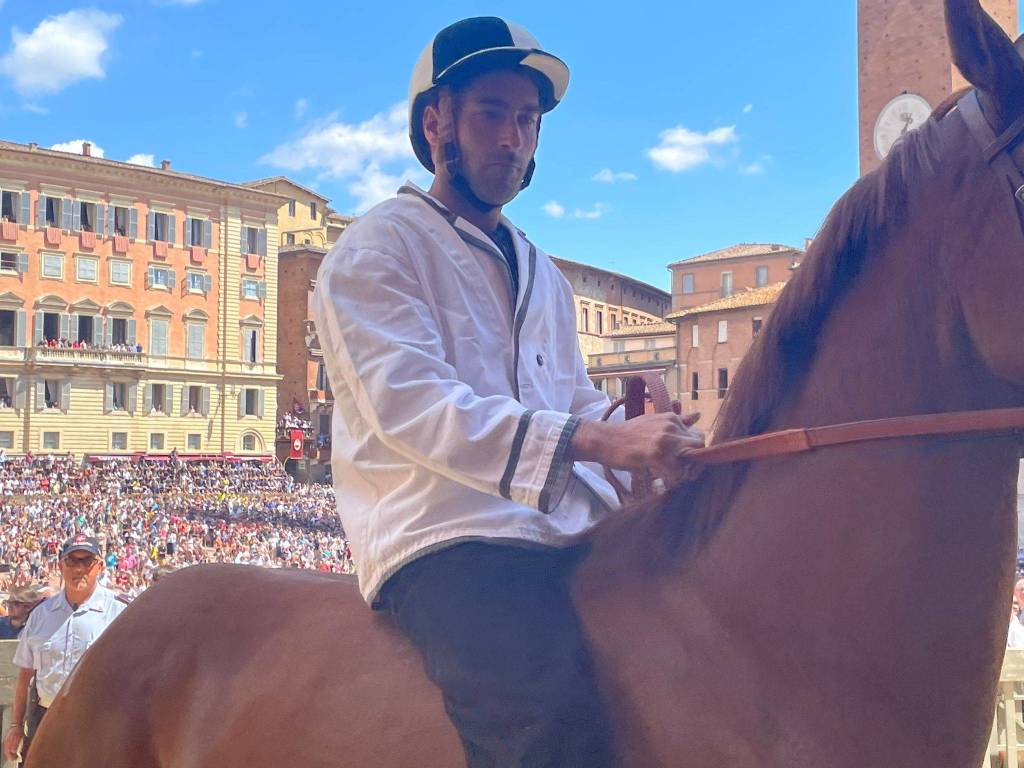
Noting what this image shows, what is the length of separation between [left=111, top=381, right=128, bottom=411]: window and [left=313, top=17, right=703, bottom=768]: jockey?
42.3 m

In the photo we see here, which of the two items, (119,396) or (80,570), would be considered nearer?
(80,570)

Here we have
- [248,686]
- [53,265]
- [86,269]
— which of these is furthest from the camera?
[86,269]

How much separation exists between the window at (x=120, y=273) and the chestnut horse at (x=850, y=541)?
44.3m

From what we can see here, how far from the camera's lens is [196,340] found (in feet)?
145

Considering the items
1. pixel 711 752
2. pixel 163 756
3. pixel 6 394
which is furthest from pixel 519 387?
pixel 6 394

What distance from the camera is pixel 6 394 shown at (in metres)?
38.4

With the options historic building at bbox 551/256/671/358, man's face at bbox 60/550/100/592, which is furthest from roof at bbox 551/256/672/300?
man's face at bbox 60/550/100/592

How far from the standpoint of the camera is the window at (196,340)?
44000 mm

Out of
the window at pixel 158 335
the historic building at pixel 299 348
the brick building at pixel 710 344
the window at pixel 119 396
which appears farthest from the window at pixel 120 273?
the brick building at pixel 710 344

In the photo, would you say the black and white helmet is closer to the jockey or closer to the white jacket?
the jockey

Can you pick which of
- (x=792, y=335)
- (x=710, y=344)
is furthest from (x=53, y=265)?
(x=792, y=335)

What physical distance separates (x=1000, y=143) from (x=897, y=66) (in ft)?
97.4

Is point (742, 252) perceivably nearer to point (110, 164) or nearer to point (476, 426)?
point (110, 164)

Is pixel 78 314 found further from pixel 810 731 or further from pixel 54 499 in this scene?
pixel 810 731
